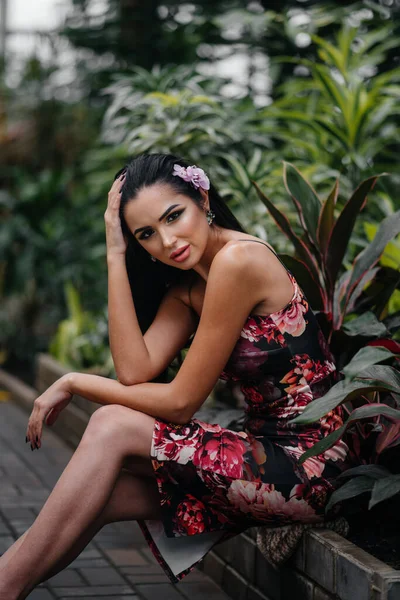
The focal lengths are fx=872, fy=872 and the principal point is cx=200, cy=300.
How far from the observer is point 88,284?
700cm

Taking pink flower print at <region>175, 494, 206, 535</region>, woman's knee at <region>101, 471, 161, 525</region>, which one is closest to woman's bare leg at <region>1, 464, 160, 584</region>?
woman's knee at <region>101, 471, 161, 525</region>

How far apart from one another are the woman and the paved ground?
43cm

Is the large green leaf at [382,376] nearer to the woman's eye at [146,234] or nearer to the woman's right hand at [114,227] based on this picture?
the woman's eye at [146,234]

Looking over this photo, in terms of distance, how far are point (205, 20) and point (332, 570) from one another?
4.87 metres

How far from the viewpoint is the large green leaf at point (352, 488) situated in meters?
2.24

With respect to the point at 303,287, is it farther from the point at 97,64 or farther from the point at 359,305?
the point at 97,64

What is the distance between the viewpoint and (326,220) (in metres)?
3.05

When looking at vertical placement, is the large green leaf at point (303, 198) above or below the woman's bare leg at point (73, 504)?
above

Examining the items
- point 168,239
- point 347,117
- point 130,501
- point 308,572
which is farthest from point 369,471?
point 347,117

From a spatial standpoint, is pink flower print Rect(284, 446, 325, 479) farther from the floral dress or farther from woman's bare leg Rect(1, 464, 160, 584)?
woman's bare leg Rect(1, 464, 160, 584)

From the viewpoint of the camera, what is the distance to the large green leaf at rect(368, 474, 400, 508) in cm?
211

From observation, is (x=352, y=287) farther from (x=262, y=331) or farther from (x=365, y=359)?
(x=365, y=359)

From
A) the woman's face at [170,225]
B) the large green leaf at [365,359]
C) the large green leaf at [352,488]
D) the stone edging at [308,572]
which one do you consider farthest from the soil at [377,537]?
the woman's face at [170,225]

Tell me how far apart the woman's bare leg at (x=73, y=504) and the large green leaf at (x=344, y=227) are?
3.38ft
